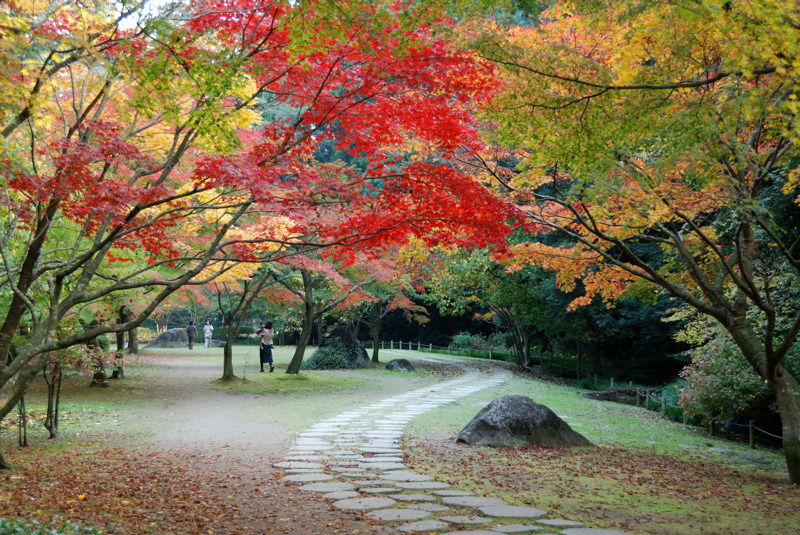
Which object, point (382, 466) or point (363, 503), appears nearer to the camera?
point (363, 503)

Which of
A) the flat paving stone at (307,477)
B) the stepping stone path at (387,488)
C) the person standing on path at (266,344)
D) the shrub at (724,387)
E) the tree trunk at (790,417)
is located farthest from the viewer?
the person standing on path at (266,344)

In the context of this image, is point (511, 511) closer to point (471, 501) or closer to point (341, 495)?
point (471, 501)

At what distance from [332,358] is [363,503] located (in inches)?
609

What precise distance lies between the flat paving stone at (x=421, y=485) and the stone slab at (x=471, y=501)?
0.35m

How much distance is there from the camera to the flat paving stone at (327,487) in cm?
507

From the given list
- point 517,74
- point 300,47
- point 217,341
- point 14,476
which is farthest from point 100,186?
point 217,341

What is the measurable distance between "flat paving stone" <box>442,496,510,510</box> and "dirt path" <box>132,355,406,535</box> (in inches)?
33.6

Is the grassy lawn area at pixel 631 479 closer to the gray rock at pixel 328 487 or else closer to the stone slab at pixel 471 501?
the stone slab at pixel 471 501

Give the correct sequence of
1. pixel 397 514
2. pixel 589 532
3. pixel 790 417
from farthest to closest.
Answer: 1. pixel 790 417
2. pixel 397 514
3. pixel 589 532

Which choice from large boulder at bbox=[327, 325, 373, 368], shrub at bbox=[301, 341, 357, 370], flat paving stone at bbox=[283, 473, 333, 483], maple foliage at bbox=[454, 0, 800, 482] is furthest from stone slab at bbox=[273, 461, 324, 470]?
large boulder at bbox=[327, 325, 373, 368]

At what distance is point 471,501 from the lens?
15.4 ft

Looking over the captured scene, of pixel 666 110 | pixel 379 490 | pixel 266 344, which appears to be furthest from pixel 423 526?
pixel 266 344

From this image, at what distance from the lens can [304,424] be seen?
8930 mm

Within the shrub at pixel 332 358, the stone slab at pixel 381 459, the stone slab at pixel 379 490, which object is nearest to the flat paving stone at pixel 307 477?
the stone slab at pixel 379 490
